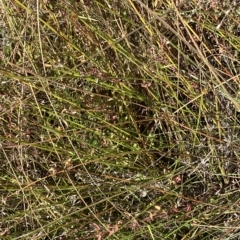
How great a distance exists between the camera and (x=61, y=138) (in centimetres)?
113

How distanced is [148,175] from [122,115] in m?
0.16

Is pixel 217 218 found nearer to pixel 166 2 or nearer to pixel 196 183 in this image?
pixel 196 183

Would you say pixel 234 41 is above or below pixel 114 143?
above

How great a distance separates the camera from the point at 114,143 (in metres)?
1.15

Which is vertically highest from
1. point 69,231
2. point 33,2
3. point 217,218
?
point 33,2

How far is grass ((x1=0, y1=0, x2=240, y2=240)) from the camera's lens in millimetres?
1066

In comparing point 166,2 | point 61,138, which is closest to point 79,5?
point 166,2

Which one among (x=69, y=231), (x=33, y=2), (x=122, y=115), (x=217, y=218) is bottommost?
(x=69, y=231)

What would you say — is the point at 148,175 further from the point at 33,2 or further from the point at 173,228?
the point at 33,2

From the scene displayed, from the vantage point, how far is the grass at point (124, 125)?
107cm

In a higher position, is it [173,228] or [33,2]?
[33,2]

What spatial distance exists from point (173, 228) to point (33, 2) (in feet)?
2.00

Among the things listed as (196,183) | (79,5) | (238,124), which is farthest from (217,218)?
(79,5)

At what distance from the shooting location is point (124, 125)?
45.7 inches
